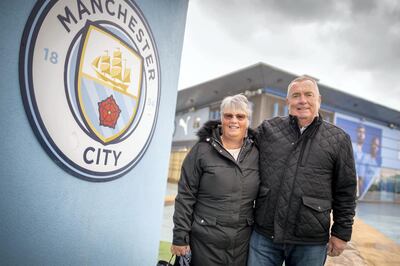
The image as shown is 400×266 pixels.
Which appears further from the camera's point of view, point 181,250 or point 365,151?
point 365,151

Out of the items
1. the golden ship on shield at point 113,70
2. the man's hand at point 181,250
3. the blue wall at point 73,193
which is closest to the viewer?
the blue wall at point 73,193

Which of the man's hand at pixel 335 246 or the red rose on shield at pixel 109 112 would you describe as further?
the red rose on shield at pixel 109 112

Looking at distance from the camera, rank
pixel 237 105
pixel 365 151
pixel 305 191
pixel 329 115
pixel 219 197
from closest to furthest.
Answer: pixel 305 191 < pixel 219 197 < pixel 237 105 < pixel 329 115 < pixel 365 151

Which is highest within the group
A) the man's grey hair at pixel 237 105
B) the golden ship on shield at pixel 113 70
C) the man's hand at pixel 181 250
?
the golden ship on shield at pixel 113 70

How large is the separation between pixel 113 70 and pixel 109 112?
301 mm

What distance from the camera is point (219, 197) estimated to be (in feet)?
5.68

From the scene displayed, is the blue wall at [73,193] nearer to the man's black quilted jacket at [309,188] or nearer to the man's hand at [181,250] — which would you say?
the man's hand at [181,250]

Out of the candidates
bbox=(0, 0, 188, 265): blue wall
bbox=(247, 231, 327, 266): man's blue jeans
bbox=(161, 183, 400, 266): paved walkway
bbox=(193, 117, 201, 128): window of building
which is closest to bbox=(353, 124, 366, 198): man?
bbox=(193, 117, 201, 128): window of building

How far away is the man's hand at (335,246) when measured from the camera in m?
→ 1.66

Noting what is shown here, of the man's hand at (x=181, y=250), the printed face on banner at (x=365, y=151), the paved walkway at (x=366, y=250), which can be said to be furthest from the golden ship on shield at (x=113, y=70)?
the printed face on banner at (x=365, y=151)

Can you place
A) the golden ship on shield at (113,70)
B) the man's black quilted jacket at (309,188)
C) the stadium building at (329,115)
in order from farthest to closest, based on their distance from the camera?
the stadium building at (329,115) < the golden ship on shield at (113,70) < the man's black quilted jacket at (309,188)

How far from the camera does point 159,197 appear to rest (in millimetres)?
2543

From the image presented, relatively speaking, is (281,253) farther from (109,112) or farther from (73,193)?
(109,112)

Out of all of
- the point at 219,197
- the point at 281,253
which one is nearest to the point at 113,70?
the point at 219,197
